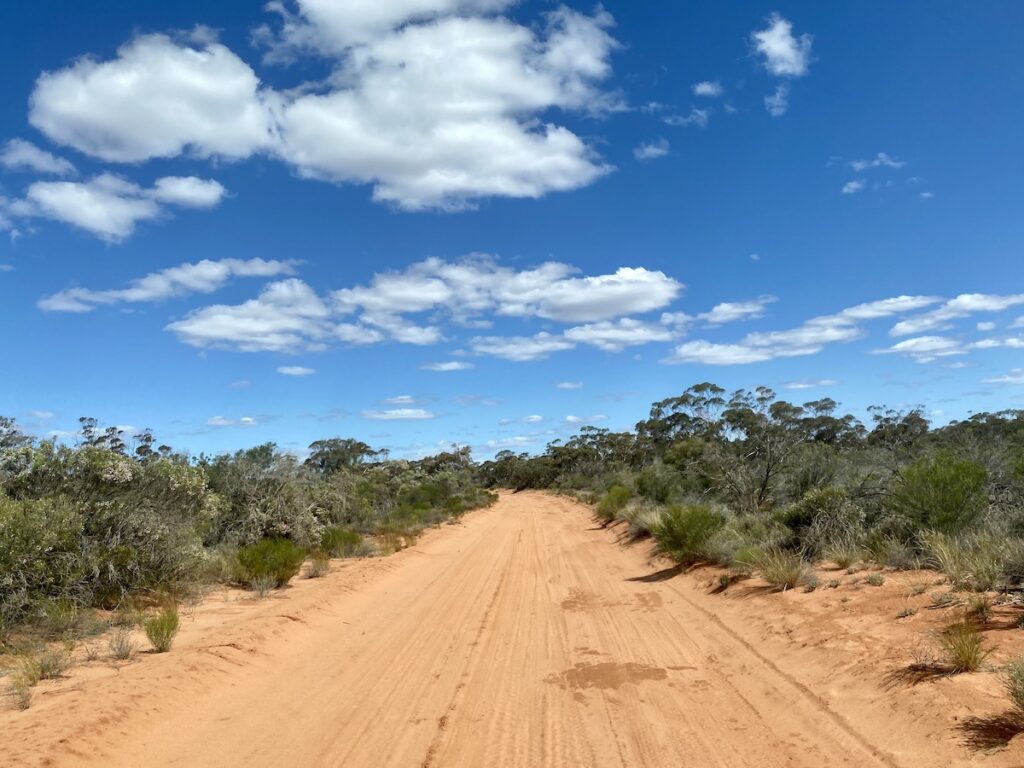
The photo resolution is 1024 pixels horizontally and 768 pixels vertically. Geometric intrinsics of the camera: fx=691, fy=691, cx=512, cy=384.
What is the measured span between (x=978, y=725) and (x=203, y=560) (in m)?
13.9

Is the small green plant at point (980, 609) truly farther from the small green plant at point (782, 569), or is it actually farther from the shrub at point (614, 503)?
the shrub at point (614, 503)

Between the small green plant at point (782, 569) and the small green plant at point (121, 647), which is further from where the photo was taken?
the small green plant at point (782, 569)

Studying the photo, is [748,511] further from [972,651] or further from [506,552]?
[972,651]

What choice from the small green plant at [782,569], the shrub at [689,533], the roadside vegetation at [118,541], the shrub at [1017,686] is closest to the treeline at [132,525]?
the roadside vegetation at [118,541]

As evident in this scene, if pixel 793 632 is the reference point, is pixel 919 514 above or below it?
above

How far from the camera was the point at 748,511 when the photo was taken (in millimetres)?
20562

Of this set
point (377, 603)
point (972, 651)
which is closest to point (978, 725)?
point (972, 651)

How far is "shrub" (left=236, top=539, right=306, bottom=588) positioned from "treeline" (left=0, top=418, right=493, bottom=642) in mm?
25

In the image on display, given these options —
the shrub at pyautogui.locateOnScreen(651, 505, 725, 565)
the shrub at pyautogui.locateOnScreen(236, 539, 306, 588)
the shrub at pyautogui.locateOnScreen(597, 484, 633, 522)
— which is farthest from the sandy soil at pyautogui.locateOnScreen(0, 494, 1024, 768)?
the shrub at pyautogui.locateOnScreen(597, 484, 633, 522)

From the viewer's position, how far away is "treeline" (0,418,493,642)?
1080 centimetres

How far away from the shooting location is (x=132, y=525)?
43.6ft

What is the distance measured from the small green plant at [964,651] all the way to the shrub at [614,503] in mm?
26074

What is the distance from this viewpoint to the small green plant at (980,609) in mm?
7695

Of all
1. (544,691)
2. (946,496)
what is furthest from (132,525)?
(946,496)
